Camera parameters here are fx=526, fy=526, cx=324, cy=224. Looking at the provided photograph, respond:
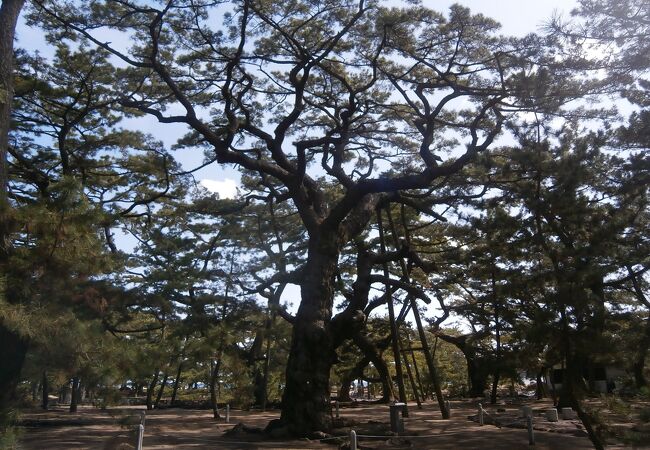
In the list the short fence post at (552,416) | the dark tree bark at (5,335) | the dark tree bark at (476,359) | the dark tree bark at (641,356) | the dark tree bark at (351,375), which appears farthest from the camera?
the dark tree bark at (351,375)

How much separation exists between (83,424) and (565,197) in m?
12.1

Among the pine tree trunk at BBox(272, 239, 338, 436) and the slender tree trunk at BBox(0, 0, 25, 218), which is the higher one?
the slender tree trunk at BBox(0, 0, 25, 218)

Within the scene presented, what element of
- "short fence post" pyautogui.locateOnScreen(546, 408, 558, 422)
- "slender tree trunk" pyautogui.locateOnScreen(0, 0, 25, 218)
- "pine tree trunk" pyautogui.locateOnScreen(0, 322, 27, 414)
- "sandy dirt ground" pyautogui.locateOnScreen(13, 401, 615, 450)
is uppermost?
"slender tree trunk" pyautogui.locateOnScreen(0, 0, 25, 218)

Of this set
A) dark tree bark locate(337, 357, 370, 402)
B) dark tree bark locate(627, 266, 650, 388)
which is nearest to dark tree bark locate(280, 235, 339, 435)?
dark tree bark locate(627, 266, 650, 388)

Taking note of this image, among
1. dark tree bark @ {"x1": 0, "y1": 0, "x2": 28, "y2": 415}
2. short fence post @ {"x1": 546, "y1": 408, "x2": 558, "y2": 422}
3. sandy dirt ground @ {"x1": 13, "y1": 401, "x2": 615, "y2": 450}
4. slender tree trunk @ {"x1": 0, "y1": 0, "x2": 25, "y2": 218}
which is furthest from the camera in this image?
short fence post @ {"x1": 546, "y1": 408, "x2": 558, "y2": 422}

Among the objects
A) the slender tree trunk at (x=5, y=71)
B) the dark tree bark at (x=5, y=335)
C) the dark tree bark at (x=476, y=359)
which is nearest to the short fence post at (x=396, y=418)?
the dark tree bark at (x=476, y=359)

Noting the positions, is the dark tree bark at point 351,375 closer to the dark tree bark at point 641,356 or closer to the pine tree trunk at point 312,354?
the pine tree trunk at point 312,354

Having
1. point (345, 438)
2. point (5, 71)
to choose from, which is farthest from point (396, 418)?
point (5, 71)

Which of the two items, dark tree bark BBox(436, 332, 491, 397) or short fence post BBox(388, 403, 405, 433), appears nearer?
short fence post BBox(388, 403, 405, 433)

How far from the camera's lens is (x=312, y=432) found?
905 centimetres

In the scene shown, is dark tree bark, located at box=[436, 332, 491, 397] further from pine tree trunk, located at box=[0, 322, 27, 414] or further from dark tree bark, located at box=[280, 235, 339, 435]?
pine tree trunk, located at box=[0, 322, 27, 414]

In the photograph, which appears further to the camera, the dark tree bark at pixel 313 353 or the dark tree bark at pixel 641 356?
the dark tree bark at pixel 313 353

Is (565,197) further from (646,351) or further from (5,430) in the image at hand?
(5,430)

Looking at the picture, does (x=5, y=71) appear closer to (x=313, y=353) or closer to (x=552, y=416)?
(x=313, y=353)
